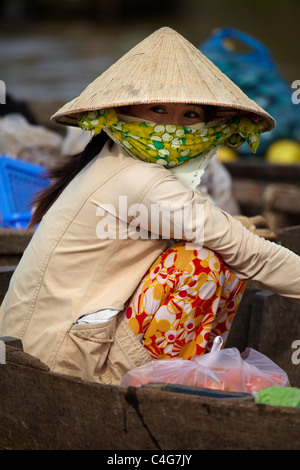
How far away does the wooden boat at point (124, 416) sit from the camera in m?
1.46

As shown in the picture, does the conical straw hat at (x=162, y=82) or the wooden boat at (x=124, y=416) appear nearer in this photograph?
the wooden boat at (x=124, y=416)

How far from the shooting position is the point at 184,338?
192 cm

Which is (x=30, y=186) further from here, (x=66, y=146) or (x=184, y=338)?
(x=184, y=338)

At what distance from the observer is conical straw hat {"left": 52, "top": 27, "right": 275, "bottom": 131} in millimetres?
1787

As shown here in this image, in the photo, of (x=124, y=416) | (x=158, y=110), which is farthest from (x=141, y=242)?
(x=124, y=416)

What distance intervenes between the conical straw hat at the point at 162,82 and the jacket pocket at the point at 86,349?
1.72 ft

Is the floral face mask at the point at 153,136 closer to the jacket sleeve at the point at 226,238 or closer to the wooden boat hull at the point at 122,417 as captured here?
the jacket sleeve at the point at 226,238

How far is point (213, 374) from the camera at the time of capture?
1.69 meters

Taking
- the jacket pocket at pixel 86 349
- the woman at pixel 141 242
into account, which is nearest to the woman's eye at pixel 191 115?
the woman at pixel 141 242

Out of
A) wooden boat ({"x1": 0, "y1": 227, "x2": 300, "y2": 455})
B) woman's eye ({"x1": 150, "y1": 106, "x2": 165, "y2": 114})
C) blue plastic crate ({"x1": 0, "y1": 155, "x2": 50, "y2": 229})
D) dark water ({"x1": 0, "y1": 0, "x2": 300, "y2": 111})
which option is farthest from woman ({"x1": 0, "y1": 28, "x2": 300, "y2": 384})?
dark water ({"x1": 0, "y1": 0, "x2": 300, "y2": 111})

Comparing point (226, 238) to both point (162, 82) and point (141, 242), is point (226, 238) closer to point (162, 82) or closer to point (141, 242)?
point (141, 242)

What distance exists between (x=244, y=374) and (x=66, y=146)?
2.34 m

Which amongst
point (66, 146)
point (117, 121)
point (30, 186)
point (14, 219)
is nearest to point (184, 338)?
point (117, 121)

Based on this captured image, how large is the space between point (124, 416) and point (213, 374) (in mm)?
219
